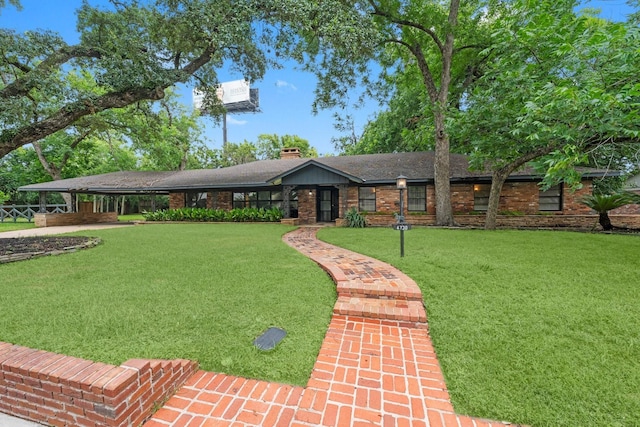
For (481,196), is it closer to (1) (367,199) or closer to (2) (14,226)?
(1) (367,199)

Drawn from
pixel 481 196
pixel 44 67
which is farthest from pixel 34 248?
pixel 481 196

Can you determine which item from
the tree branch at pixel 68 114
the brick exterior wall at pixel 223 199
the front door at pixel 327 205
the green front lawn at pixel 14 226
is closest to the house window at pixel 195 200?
the brick exterior wall at pixel 223 199

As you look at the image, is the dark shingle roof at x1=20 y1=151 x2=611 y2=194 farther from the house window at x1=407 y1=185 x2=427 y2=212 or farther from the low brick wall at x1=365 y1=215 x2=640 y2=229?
the low brick wall at x1=365 y1=215 x2=640 y2=229

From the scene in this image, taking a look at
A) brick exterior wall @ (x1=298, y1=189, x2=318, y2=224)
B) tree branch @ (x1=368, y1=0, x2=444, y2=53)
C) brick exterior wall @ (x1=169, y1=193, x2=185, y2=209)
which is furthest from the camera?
brick exterior wall @ (x1=169, y1=193, x2=185, y2=209)

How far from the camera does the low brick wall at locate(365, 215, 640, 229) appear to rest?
11.5m

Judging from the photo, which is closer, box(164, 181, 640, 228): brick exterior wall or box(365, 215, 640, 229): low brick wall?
box(365, 215, 640, 229): low brick wall

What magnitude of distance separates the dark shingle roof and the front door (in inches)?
60.1

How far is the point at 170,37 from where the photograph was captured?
8.65 meters

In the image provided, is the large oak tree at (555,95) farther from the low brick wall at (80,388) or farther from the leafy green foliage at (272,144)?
the leafy green foliage at (272,144)

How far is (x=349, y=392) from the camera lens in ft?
6.74

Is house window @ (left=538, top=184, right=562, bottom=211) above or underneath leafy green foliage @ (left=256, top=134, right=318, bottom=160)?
underneath

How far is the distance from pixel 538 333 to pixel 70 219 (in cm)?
2187

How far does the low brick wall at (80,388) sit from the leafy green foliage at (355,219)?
10.8 m

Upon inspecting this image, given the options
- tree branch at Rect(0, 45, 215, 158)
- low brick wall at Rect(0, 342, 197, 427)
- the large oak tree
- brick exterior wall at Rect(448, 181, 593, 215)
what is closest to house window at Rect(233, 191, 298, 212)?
brick exterior wall at Rect(448, 181, 593, 215)
